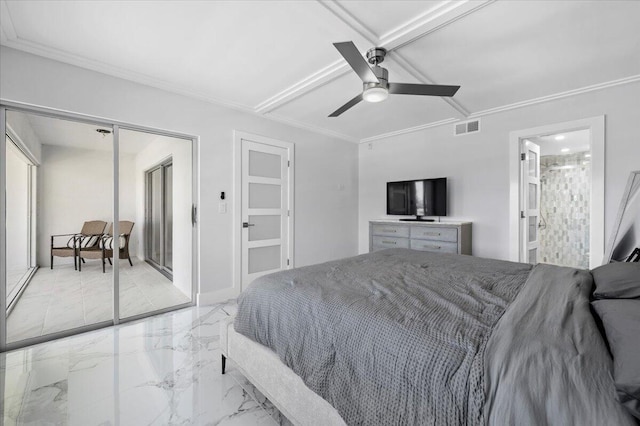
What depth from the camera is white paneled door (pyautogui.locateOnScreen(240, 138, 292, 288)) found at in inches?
146

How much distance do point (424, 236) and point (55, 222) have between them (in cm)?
426

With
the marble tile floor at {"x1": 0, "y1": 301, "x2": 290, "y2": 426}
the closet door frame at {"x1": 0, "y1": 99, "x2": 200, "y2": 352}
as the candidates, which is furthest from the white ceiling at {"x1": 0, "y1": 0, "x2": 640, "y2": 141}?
the marble tile floor at {"x1": 0, "y1": 301, "x2": 290, "y2": 426}

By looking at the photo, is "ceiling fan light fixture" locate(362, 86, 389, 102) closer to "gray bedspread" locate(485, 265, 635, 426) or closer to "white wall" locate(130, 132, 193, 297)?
"gray bedspread" locate(485, 265, 635, 426)

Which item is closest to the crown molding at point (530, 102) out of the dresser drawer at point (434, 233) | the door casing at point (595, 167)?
the door casing at point (595, 167)

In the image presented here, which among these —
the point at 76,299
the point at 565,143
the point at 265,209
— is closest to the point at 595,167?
the point at 565,143

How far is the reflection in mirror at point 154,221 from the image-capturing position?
3.08 m

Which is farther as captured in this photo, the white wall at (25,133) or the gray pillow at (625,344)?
the white wall at (25,133)

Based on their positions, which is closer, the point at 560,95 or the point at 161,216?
the point at 560,95

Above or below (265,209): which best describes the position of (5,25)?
above

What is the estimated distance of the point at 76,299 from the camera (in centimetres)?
292

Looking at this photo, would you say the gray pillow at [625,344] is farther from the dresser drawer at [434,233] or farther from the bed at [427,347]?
the dresser drawer at [434,233]

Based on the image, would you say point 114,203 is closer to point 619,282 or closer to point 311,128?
point 311,128

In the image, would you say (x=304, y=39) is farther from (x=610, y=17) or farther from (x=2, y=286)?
(x=2, y=286)

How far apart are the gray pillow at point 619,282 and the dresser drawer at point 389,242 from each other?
2.67 metres
